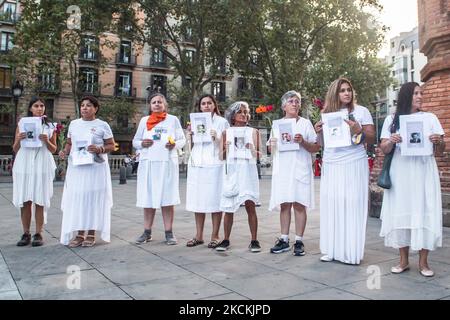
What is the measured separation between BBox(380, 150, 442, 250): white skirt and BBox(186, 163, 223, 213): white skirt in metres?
2.27

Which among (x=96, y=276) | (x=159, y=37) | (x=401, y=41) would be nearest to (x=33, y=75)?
(x=159, y=37)

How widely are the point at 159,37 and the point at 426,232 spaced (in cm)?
2482

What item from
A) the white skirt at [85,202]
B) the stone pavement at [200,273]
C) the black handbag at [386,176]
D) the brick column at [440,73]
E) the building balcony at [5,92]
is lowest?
the stone pavement at [200,273]

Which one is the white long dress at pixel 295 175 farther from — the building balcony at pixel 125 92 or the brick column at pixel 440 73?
the building balcony at pixel 125 92

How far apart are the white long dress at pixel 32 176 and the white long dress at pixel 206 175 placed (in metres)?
2.07

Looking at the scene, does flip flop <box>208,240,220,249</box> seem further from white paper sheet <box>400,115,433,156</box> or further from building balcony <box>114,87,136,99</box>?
building balcony <box>114,87,136,99</box>

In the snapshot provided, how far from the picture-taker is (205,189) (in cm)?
579

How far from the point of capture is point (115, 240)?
6.25 meters

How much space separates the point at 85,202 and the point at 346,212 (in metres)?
3.49

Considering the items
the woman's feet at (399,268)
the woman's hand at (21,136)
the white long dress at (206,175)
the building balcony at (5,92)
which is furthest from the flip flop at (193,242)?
the building balcony at (5,92)

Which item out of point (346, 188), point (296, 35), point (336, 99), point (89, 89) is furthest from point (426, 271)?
point (89, 89)

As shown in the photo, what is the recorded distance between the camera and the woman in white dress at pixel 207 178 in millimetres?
5758

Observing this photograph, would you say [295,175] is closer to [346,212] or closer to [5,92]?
[346,212]
